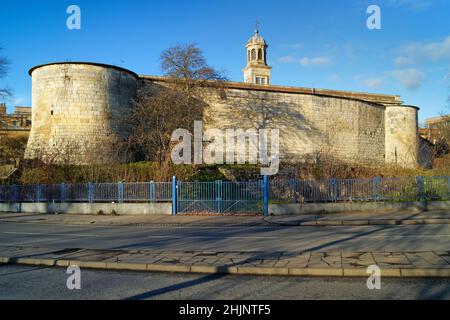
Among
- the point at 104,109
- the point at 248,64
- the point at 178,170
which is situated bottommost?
the point at 178,170

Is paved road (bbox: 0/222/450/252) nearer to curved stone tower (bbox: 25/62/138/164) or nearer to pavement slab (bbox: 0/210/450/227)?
pavement slab (bbox: 0/210/450/227)

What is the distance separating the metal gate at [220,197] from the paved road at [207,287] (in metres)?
11.0

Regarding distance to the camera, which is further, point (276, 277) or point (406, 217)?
point (406, 217)

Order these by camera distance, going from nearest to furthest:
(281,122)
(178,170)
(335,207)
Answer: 1. (335,207)
2. (178,170)
3. (281,122)

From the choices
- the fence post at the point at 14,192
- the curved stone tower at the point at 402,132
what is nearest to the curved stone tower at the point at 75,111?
the fence post at the point at 14,192

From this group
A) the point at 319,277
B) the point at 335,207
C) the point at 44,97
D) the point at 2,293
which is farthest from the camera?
the point at 44,97

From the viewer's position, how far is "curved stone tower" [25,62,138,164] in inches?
1193

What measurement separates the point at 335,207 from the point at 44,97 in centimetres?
2557

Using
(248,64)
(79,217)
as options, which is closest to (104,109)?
(79,217)

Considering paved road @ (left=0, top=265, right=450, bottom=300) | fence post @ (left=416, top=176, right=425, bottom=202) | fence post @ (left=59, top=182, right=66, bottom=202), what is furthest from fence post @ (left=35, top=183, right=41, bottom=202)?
fence post @ (left=416, top=176, right=425, bottom=202)

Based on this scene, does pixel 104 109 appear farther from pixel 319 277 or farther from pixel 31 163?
pixel 319 277

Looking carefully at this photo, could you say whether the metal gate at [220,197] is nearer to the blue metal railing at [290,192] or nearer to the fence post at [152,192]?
the blue metal railing at [290,192]

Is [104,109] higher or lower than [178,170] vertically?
higher

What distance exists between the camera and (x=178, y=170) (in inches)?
869
